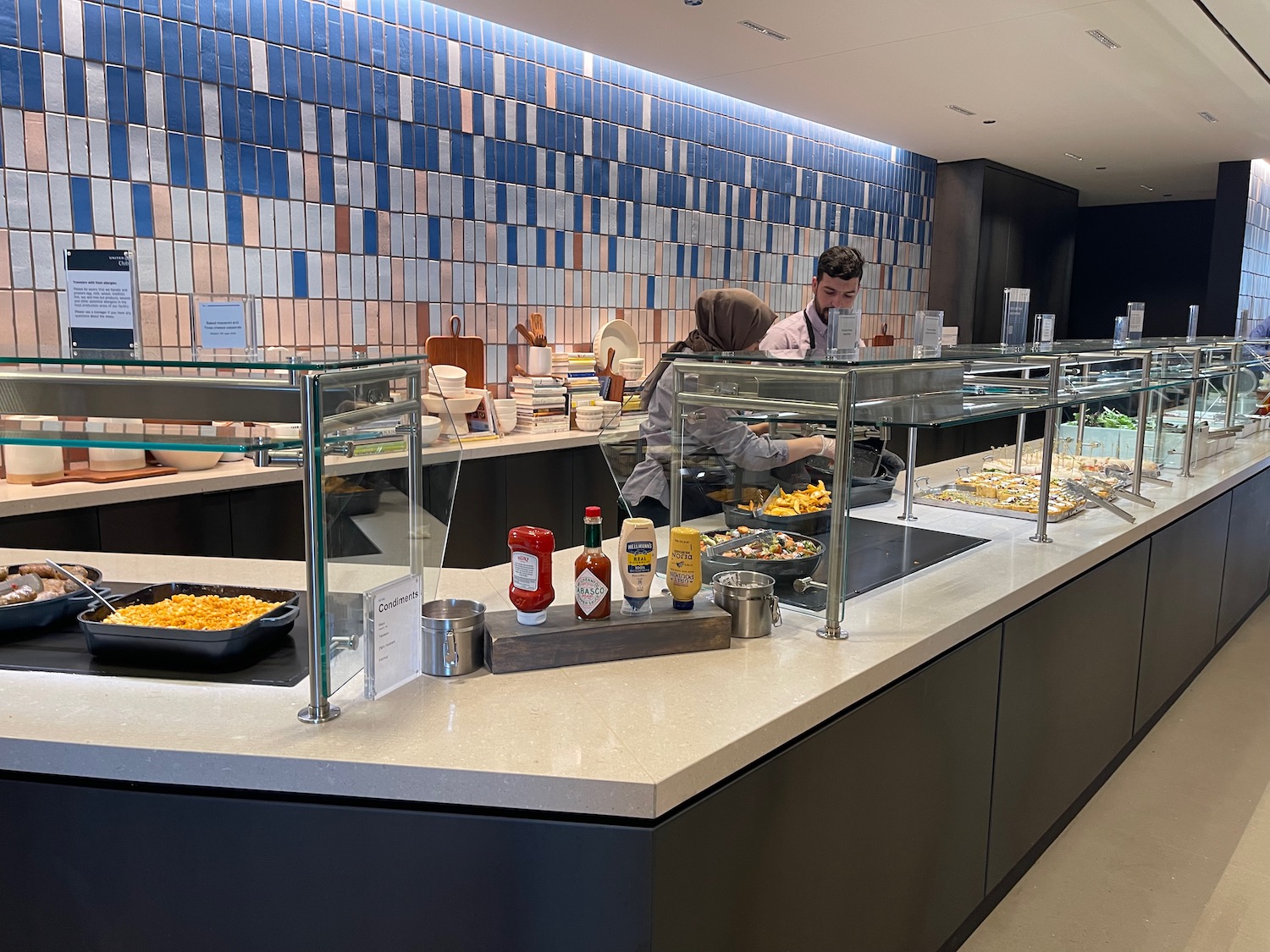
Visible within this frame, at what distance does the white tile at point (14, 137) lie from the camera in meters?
3.26

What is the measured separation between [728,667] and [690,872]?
1.35ft

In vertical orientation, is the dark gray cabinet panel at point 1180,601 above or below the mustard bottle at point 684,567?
below

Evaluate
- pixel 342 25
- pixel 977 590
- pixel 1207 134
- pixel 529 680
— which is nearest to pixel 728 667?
pixel 529 680

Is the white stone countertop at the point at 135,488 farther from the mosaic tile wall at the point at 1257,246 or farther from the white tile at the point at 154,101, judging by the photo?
the mosaic tile wall at the point at 1257,246

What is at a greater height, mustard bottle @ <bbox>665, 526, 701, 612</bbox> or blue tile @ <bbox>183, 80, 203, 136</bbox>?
blue tile @ <bbox>183, 80, 203, 136</bbox>

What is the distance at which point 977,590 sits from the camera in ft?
7.36

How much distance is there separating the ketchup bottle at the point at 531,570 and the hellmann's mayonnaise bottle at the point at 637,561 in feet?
0.45

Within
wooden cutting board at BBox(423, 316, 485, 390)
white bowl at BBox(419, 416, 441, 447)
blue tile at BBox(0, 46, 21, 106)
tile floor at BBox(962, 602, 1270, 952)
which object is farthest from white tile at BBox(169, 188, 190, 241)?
tile floor at BBox(962, 602, 1270, 952)

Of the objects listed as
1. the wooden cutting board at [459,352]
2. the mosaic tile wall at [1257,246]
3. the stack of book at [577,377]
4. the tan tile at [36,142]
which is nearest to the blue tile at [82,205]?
the tan tile at [36,142]

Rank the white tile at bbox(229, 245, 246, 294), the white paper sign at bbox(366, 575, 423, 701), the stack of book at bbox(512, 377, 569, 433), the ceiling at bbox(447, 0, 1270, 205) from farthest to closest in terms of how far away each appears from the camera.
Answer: the stack of book at bbox(512, 377, 569, 433) < the ceiling at bbox(447, 0, 1270, 205) < the white tile at bbox(229, 245, 246, 294) < the white paper sign at bbox(366, 575, 423, 701)

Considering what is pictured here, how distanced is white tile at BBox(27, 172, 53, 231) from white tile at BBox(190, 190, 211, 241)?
1.64ft

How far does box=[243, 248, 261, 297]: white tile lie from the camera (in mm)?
3961

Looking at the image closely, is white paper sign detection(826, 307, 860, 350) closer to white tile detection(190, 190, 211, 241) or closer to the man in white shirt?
the man in white shirt

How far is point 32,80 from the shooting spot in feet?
10.8
